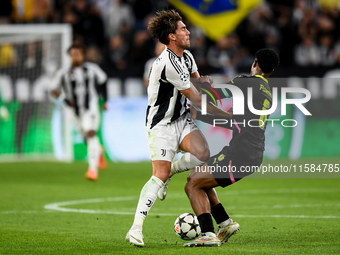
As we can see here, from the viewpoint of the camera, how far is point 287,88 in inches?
623

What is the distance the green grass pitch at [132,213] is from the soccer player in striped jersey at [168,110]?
2.07 ft

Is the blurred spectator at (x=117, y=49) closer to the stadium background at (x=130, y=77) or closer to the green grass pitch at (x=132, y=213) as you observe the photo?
the stadium background at (x=130, y=77)

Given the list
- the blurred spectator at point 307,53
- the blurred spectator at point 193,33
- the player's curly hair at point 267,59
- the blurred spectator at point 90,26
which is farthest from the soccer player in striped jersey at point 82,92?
the blurred spectator at point 307,53

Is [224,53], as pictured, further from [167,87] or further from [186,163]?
[167,87]

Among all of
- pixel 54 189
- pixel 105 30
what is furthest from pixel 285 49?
pixel 54 189

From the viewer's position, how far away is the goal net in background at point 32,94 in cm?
1548

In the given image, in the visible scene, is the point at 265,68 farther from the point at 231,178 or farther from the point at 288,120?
the point at 288,120

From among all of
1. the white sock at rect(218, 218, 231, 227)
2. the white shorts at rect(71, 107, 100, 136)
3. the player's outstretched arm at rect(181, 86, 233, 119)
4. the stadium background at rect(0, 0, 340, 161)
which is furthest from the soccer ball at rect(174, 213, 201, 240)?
the stadium background at rect(0, 0, 340, 161)

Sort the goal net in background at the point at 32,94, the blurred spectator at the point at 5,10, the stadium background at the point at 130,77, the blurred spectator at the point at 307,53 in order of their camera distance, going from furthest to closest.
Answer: the blurred spectator at the point at 307,53
the blurred spectator at the point at 5,10
the goal net in background at the point at 32,94
the stadium background at the point at 130,77

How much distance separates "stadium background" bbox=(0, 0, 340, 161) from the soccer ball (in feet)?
31.5

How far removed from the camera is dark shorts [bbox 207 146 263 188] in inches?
225

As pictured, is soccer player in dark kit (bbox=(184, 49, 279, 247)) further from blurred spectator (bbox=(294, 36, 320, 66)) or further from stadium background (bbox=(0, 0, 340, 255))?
blurred spectator (bbox=(294, 36, 320, 66))

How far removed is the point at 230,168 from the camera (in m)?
5.73

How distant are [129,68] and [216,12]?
2.78 metres
